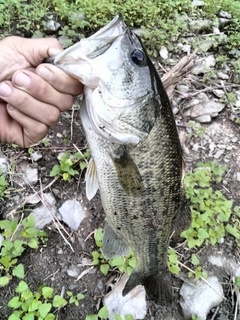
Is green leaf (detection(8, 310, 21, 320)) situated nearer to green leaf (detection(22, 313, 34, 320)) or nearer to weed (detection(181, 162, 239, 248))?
green leaf (detection(22, 313, 34, 320))

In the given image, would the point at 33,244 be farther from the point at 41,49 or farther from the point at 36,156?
the point at 41,49

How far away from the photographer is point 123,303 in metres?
2.76

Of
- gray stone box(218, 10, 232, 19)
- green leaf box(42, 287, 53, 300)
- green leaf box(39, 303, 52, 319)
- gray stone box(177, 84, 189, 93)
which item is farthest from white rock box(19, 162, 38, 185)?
gray stone box(218, 10, 232, 19)

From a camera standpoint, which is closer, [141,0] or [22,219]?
[22,219]

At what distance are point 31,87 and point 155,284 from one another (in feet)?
4.66

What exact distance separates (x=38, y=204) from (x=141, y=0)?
308 cm

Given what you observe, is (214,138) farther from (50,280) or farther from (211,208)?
(50,280)

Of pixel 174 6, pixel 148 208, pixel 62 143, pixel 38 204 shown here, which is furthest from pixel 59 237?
pixel 174 6

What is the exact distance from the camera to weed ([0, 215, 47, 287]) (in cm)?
262

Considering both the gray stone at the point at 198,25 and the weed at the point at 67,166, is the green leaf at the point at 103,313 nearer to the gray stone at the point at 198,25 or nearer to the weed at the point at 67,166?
the weed at the point at 67,166

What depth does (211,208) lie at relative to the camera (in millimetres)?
3188

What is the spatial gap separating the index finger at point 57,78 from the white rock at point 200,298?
2017 mm

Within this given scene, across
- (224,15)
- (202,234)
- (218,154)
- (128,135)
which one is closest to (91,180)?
(128,135)

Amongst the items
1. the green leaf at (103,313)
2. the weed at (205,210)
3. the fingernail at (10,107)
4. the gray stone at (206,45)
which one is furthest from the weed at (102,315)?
the gray stone at (206,45)
